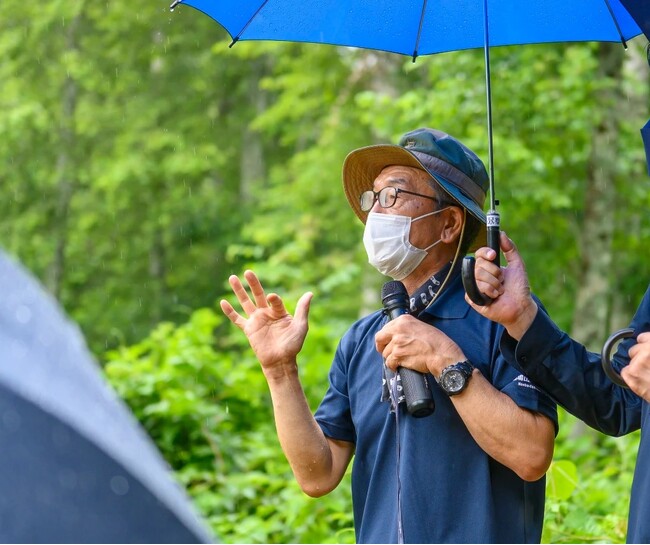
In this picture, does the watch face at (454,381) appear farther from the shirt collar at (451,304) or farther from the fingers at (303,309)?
the fingers at (303,309)

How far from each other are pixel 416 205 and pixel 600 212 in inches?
288

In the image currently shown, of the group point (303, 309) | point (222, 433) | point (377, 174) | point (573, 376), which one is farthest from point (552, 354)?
point (222, 433)

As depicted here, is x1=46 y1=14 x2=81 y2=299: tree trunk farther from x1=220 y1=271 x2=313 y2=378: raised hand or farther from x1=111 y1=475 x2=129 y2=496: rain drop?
x1=111 y1=475 x2=129 y2=496: rain drop

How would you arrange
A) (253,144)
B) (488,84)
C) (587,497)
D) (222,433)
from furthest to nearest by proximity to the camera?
(253,144) → (222,433) → (587,497) → (488,84)

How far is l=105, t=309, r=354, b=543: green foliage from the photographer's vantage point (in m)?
6.29

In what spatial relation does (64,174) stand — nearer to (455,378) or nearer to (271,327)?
(271,327)

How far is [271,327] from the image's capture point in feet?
11.2

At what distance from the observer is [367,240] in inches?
136

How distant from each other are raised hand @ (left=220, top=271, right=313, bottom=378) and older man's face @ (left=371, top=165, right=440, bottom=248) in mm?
379

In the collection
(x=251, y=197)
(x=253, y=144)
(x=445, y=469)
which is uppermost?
(x=253, y=144)

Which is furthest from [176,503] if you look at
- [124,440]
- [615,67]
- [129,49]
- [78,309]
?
[78,309]

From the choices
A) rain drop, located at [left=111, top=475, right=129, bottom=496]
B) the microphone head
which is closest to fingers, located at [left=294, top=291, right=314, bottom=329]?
the microphone head

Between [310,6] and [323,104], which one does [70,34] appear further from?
[310,6]

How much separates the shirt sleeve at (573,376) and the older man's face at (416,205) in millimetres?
549
